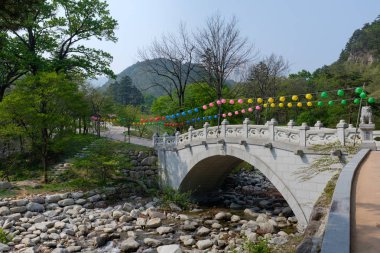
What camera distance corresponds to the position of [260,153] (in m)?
14.1

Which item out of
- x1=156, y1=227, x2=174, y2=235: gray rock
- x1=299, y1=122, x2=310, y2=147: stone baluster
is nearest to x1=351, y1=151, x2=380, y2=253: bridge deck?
x1=299, y1=122, x2=310, y2=147: stone baluster

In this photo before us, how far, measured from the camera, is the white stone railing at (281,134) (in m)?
10.3

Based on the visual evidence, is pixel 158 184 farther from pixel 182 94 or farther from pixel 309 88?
pixel 309 88

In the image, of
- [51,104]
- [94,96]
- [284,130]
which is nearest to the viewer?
[284,130]

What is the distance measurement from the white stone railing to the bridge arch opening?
83 cm

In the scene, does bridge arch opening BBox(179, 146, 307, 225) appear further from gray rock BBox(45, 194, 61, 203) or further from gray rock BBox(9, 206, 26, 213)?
gray rock BBox(9, 206, 26, 213)

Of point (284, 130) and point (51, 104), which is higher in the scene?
point (51, 104)

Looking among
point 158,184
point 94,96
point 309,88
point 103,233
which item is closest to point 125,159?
point 158,184

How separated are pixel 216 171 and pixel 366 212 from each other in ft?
54.6

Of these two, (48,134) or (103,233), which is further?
(48,134)

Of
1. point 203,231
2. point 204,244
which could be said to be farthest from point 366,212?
point 203,231

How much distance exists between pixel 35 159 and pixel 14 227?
9.18 meters

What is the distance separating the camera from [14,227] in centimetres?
1342

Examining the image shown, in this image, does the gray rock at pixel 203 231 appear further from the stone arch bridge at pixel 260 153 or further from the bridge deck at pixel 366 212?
the bridge deck at pixel 366 212
